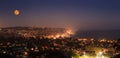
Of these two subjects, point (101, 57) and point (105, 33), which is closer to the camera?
point (101, 57)

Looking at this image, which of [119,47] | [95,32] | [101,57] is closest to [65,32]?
[95,32]

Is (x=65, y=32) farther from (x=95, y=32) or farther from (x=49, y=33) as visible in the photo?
(x=95, y=32)

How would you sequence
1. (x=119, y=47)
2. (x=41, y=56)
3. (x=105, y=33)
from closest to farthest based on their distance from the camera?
(x=119, y=47), (x=41, y=56), (x=105, y=33)

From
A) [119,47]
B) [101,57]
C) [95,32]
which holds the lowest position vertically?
[95,32]

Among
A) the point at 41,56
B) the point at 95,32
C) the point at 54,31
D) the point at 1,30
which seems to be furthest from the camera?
the point at 95,32

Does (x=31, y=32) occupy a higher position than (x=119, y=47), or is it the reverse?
(x=119, y=47)

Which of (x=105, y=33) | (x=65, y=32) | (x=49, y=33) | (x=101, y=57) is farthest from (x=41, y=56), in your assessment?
(x=105, y=33)

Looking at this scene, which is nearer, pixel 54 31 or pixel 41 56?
pixel 41 56

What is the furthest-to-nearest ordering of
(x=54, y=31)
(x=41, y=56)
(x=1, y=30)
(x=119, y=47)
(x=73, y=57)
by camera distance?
(x=54, y=31) → (x=1, y=30) → (x=73, y=57) → (x=41, y=56) → (x=119, y=47)

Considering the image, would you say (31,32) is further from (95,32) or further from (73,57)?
(73,57)
